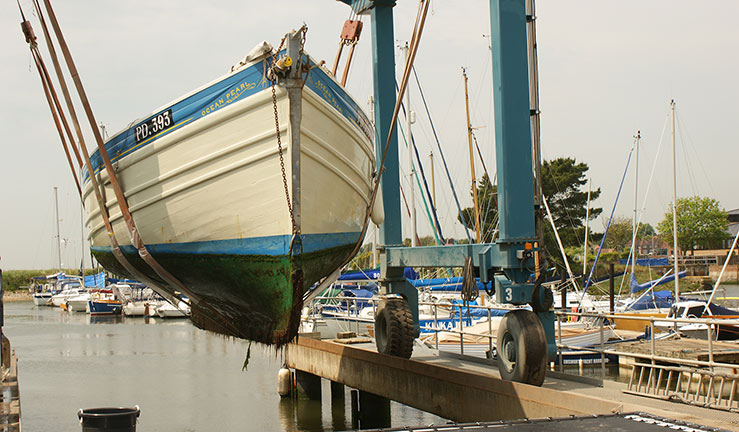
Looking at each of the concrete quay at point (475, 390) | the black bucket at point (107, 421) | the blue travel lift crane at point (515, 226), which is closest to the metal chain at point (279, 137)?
the blue travel lift crane at point (515, 226)

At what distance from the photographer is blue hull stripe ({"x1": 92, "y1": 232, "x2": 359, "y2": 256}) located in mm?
8750

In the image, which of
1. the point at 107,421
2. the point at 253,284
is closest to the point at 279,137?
the point at 253,284

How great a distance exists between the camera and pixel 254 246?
29.2ft

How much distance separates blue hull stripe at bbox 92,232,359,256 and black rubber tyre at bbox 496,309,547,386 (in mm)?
2510

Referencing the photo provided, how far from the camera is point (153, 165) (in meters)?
9.57

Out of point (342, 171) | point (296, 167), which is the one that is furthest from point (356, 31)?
point (296, 167)

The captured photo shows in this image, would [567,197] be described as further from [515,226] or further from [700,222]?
[515,226]

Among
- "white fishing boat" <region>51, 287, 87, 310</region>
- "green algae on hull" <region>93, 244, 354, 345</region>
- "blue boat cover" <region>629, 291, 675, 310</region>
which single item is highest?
"green algae on hull" <region>93, 244, 354, 345</region>

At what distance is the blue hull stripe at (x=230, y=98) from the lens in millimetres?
8781

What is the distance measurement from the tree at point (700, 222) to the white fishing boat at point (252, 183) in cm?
7030

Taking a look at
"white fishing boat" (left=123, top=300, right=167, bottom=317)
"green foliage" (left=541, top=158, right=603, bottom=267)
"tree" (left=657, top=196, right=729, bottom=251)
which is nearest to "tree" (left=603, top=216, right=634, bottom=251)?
"tree" (left=657, top=196, right=729, bottom=251)

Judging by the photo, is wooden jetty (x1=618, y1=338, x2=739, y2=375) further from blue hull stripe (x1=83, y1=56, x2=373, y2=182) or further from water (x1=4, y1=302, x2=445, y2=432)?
blue hull stripe (x1=83, y1=56, x2=373, y2=182)

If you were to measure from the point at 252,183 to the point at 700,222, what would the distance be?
74135mm

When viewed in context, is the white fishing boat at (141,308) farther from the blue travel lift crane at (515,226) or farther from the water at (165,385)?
the blue travel lift crane at (515,226)
